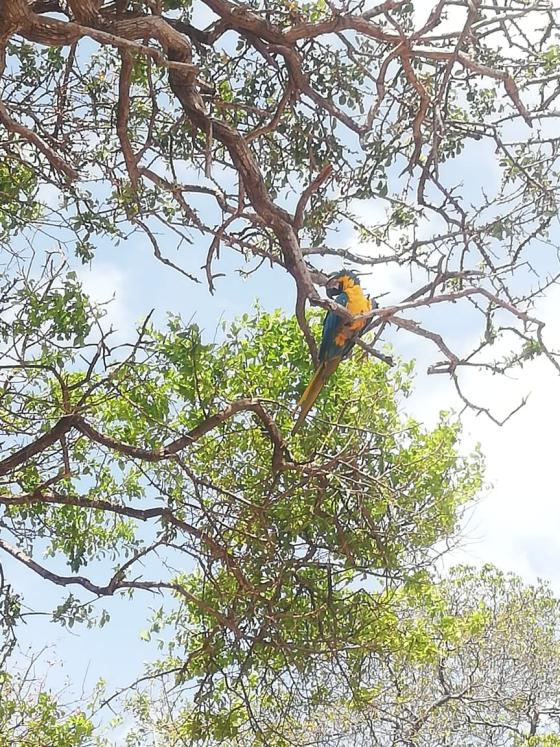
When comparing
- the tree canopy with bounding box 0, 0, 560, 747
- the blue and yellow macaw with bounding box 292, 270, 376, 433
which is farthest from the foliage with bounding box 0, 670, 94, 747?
the blue and yellow macaw with bounding box 292, 270, 376, 433

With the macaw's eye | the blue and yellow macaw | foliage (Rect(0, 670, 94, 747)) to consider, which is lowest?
foliage (Rect(0, 670, 94, 747))

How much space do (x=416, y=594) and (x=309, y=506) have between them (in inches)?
24.5

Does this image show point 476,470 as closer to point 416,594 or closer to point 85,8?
point 416,594

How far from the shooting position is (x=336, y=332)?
2809 millimetres

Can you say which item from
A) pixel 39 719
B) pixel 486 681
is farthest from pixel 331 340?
pixel 486 681

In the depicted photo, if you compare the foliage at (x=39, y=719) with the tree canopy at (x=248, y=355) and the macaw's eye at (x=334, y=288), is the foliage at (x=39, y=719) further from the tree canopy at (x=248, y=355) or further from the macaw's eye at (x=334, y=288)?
the macaw's eye at (x=334, y=288)

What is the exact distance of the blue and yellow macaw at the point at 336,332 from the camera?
259 centimetres

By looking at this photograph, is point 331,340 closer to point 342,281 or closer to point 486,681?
point 342,281

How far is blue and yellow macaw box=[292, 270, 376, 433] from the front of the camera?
8.51ft

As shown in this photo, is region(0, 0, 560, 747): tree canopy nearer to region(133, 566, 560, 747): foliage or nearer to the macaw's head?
the macaw's head

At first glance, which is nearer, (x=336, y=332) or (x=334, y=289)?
(x=336, y=332)

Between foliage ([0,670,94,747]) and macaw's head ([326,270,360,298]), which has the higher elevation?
macaw's head ([326,270,360,298])

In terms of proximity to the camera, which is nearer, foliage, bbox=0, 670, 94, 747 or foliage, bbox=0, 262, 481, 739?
foliage, bbox=0, 262, 481, 739

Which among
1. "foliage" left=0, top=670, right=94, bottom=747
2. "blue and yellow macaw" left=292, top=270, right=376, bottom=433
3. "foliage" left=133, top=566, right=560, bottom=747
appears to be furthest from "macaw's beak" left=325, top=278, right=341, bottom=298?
"foliage" left=133, top=566, right=560, bottom=747
